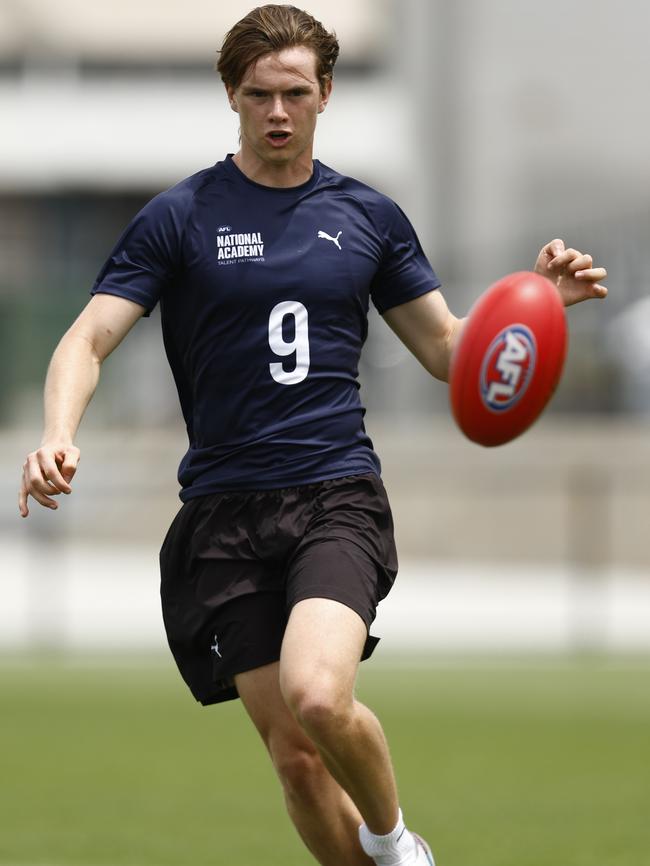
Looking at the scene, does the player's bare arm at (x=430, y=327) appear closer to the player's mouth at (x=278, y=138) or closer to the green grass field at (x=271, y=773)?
the player's mouth at (x=278, y=138)

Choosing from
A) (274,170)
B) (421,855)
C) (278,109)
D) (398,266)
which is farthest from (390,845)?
(278,109)

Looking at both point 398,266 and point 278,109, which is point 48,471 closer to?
point 278,109

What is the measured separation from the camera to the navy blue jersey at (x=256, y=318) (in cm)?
490

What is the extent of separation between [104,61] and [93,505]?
18.1m

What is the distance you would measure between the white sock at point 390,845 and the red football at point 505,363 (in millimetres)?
1038

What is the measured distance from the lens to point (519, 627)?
15109 mm

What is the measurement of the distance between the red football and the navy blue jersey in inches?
14.4

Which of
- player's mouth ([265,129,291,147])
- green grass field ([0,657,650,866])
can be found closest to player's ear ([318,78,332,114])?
player's mouth ([265,129,291,147])

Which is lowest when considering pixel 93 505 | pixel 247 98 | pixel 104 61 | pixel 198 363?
pixel 93 505

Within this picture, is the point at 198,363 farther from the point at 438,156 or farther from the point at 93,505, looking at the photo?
the point at 438,156

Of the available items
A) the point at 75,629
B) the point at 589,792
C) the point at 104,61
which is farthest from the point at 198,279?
the point at 104,61

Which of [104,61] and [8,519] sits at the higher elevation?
[104,61]

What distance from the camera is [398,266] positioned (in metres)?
5.16

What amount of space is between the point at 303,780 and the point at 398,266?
143cm
